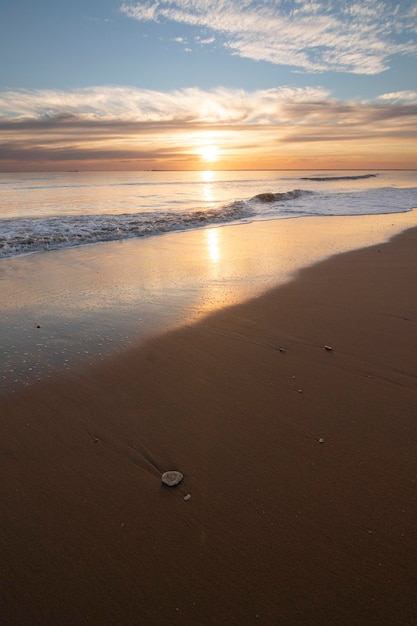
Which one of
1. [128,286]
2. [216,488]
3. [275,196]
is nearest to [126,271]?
[128,286]

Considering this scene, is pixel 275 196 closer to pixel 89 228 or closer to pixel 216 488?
pixel 89 228

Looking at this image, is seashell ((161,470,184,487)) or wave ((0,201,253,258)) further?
wave ((0,201,253,258))

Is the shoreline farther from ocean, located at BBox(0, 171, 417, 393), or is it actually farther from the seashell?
the seashell

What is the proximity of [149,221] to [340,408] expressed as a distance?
1290 cm

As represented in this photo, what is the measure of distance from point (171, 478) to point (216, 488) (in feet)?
0.98

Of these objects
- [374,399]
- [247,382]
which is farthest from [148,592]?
[374,399]

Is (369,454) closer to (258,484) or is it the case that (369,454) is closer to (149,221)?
(258,484)

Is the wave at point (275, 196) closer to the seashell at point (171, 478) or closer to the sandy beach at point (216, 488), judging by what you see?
the sandy beach at point (216, 488)

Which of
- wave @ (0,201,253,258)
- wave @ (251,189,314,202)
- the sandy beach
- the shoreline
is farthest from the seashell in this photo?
wave @ (251,189,314,202)

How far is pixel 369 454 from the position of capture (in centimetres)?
263

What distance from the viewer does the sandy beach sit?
1792 mm

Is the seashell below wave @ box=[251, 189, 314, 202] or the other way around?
below

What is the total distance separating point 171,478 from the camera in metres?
2.47

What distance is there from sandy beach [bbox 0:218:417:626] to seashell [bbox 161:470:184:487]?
4cm
